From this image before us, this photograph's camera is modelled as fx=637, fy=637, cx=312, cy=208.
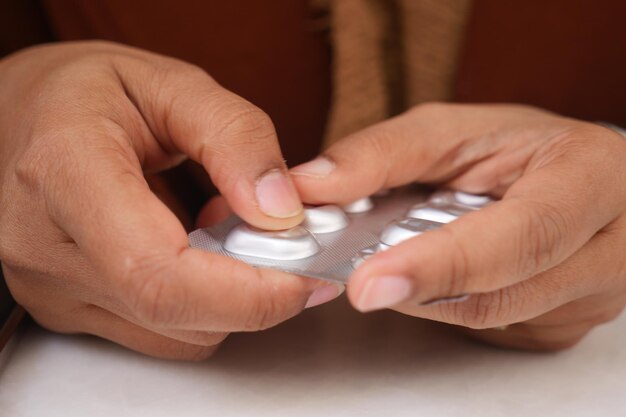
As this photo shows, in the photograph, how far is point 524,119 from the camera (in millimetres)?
554

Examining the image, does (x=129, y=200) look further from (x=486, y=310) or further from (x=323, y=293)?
(x=486, y=310)

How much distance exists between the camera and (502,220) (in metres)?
0.37

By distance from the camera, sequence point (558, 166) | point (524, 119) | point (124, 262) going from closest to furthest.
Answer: point (124, 262), point (558, 166), point (524, 119)

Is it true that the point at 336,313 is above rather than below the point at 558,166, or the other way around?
below

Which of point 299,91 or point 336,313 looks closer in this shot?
point 336,313

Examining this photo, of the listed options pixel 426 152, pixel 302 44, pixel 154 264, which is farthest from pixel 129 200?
pixel 302 44

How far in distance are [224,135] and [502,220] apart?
185 mm

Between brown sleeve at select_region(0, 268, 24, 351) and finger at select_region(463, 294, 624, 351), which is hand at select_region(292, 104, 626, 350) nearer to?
finger at select_region(463, 294, 624, 351)

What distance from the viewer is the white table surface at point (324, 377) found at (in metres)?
0.42

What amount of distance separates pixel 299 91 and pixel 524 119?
29 cm

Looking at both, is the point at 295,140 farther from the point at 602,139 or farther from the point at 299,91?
the point at 602,139

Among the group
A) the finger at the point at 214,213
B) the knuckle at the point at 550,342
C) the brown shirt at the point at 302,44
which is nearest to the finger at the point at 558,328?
the knuckle at the point at 550,342

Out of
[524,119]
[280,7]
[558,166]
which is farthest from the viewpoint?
[280,7]

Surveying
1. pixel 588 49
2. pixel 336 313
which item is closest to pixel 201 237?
pixel 336 313
